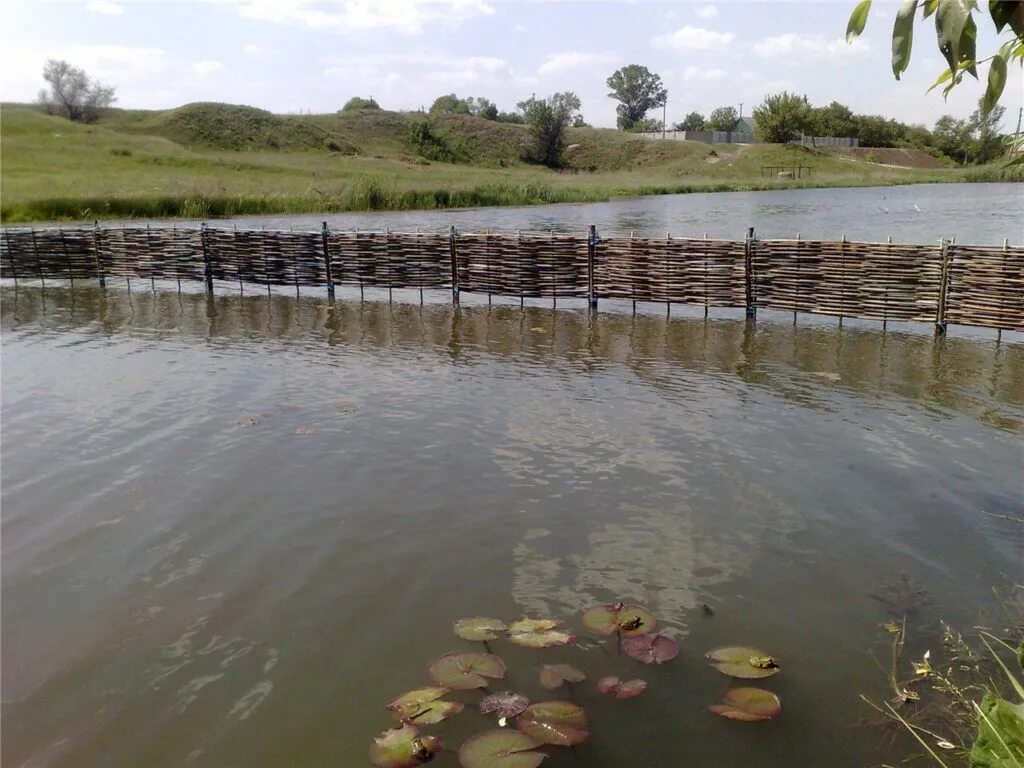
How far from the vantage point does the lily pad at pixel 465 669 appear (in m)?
4.26

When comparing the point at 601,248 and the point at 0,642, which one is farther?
the point at 601,248

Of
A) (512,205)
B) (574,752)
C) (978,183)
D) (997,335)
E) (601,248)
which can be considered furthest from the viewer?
(978,183)

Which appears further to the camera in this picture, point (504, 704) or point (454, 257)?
point (454, 257)

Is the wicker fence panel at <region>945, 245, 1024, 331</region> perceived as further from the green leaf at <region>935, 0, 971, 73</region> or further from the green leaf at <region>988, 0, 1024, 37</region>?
the green leaf at <region>935, 0, 971, 73</region>

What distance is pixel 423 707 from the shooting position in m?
4.07

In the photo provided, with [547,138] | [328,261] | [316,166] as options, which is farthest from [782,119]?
[328,261]

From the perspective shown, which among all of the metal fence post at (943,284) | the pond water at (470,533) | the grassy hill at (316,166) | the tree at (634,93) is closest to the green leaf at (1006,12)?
the pond water at (470,533)

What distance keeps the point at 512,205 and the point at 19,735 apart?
41922 millimetres

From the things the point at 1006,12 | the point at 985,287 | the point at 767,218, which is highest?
the point at 1006,12

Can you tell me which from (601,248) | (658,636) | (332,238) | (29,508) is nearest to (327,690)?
(658,636)

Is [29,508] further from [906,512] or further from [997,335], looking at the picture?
[997,335]

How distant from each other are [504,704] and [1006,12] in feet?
11.6

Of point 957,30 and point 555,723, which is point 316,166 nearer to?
point 555,723

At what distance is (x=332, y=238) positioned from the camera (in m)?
16.7
